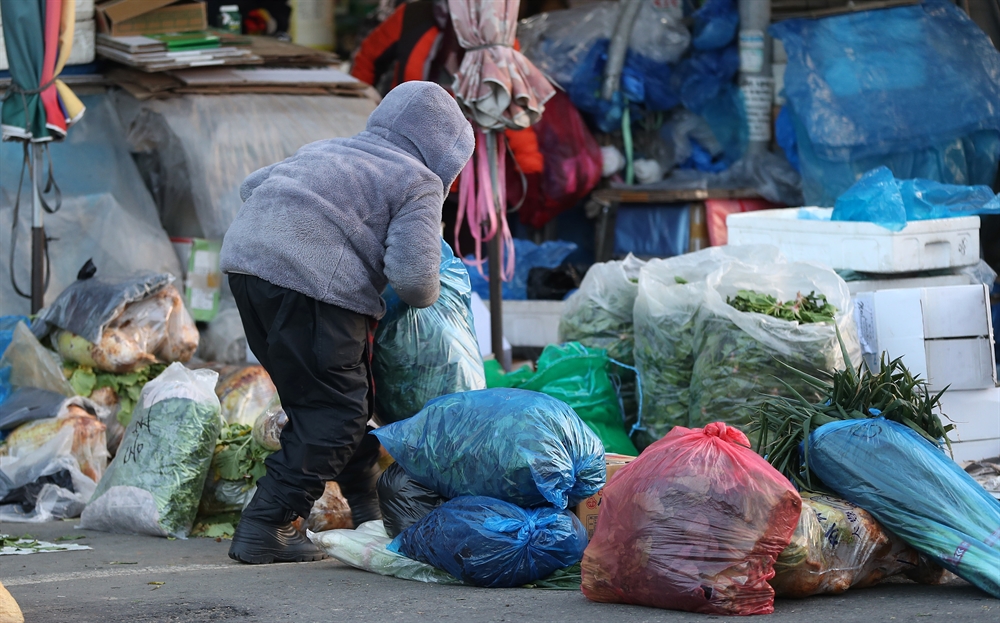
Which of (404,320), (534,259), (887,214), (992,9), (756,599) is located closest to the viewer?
(756,599)

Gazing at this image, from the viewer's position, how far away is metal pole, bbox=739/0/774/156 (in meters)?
Answer: 7.36

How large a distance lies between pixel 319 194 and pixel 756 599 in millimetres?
1722

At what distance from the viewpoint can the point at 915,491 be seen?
9.39 feet

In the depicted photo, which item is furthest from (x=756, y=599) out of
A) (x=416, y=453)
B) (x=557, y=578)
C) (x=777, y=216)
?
(x=777, y=216)

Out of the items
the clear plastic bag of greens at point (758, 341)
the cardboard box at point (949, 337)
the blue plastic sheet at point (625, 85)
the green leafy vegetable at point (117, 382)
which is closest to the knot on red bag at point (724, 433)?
the clear plastic bag of greens at point (758, 341)

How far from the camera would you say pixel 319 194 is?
3385 millimetres

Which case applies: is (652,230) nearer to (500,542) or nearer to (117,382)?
(117,382)

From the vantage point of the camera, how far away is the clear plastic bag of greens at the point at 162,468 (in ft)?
13.1

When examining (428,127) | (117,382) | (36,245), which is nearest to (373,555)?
(428,127)

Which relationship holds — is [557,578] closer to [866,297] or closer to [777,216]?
[866,297]

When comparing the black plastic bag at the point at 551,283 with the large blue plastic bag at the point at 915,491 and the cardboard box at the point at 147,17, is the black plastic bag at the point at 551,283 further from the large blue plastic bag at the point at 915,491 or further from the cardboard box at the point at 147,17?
the large blue plastic bag at the point at 915,491

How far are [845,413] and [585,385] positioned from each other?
4.54ft

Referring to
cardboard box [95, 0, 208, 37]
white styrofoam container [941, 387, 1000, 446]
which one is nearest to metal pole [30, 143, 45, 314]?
cardboard box [95, 0, 208, 37]

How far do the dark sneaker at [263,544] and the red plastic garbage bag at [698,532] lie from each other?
117 centimetres
